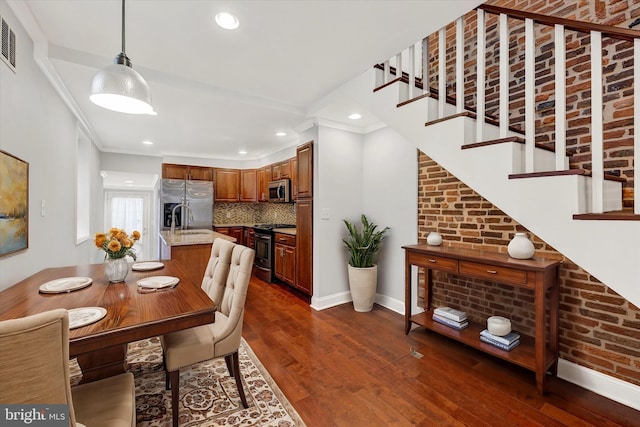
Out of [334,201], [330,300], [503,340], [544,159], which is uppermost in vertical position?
[544,159]

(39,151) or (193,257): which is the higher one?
(39,151)

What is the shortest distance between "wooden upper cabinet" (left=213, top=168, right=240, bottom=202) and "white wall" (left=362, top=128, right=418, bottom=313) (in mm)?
3342

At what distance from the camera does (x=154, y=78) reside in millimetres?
2480

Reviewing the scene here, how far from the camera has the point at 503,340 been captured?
84.4 inches

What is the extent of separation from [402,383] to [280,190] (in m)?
3.57

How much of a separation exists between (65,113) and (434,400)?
4199 millimetres

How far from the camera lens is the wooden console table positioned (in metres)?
1.90

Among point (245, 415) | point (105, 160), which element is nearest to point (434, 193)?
point (245, 415)

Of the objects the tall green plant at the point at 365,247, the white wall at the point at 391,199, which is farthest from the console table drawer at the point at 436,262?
the tall green plant at the point at 365,247

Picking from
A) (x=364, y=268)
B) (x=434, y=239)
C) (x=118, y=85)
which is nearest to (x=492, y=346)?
(x=434, y=239)

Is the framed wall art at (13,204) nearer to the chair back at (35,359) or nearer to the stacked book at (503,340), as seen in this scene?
the chair back at (35,359)

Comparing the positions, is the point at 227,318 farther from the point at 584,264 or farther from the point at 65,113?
the point at 65,113

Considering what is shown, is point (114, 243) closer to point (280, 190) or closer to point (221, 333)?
point (221, 333)

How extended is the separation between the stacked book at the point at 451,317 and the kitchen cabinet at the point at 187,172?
16.4 feet
